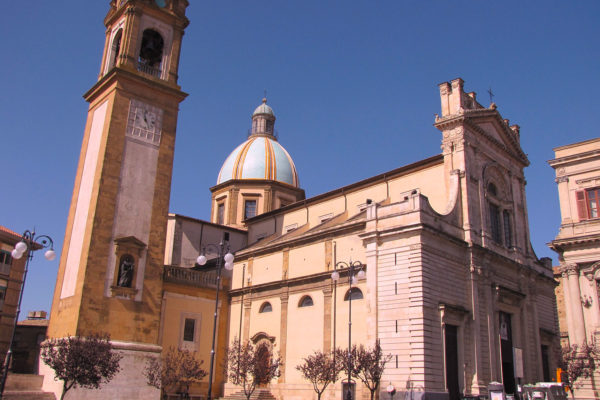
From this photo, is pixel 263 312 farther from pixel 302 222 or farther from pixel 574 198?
pixel 574 198

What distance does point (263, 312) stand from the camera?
31484mm

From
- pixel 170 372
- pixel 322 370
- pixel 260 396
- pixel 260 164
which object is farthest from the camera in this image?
pixel 260 164

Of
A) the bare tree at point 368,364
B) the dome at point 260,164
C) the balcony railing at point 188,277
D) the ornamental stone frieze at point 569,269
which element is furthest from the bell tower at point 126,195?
the ornamental stone frieze at point 569,269

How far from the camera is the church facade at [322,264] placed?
24641 mm

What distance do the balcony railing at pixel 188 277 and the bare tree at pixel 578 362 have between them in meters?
19.1

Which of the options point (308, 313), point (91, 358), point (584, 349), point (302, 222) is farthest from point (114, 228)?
point (584, 349)

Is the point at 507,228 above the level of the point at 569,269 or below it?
above

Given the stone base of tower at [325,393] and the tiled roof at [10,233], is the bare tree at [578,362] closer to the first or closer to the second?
the stone base of tower at [325,393]

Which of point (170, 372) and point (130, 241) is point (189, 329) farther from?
point (130, 241)

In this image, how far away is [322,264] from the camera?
94.3 feet

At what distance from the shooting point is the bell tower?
84.1 ft

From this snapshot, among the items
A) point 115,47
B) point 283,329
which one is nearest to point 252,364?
point 283,329

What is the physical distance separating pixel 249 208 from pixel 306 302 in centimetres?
1554

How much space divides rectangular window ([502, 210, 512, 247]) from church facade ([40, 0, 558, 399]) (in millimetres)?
78
